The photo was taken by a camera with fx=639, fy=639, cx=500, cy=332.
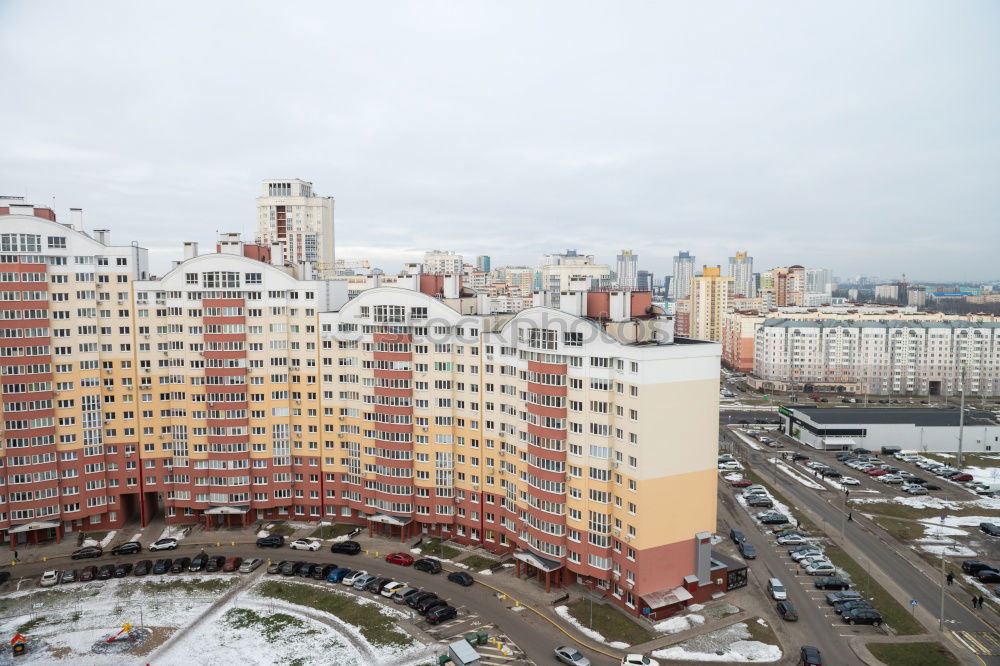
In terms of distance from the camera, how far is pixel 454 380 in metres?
68.4

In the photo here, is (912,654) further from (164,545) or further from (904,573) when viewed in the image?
(164,545)

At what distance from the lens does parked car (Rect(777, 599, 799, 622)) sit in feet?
175

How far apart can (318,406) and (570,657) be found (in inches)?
1615

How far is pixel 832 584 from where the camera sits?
59.2 metres

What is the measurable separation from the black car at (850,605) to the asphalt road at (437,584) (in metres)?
21.0

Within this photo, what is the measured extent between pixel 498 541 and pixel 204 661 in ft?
94.7

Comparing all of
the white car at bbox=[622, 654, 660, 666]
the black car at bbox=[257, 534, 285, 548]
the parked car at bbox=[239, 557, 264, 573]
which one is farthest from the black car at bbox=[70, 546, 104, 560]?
the white car at bbox=[622, 654, 660, 666]

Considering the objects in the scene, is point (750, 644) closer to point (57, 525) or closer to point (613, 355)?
point (613, 355)

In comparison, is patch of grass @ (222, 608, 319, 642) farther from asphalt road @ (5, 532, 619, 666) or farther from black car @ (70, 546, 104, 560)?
black car @ (70, 546, 104, 560)

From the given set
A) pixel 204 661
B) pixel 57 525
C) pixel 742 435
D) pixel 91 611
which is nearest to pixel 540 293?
pixel 204 661

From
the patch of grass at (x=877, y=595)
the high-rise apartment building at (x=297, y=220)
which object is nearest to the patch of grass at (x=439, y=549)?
the patch of grass at (x=877, y=595)

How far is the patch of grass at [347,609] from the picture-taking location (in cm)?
5178

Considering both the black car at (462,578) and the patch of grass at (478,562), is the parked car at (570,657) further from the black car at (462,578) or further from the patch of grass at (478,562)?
the patch of grass at (478,562)

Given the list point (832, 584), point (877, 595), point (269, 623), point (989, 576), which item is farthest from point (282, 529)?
point (989, 576)
